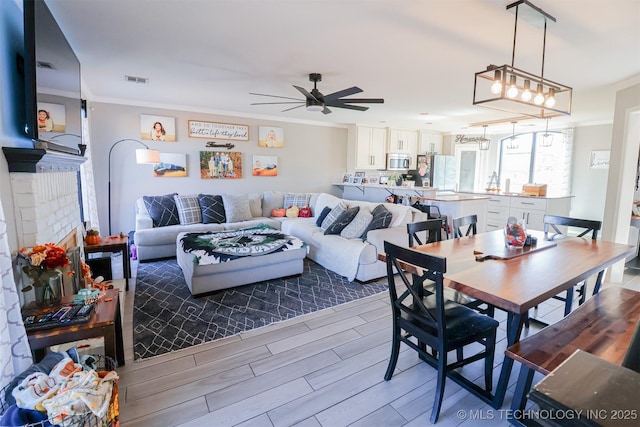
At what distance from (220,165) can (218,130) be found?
0.68 meters

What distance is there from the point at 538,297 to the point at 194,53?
→ 3456 mm

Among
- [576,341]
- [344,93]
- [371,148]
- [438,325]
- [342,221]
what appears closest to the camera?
[576,341]

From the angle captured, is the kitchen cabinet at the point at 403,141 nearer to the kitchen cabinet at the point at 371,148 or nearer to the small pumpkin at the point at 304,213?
the kitchen cabinet at the point at 371,148

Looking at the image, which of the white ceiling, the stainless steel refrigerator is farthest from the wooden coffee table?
the stainless steel refrigerator

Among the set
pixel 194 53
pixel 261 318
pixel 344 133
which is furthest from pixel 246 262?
pixel 344 133

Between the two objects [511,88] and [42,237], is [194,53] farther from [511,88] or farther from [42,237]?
[511,88]

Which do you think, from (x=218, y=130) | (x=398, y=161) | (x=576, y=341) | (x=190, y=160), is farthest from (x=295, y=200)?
(x=576, y=341)

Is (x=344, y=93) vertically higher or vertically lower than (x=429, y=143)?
lower

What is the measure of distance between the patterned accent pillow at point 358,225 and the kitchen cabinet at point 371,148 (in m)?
3.38

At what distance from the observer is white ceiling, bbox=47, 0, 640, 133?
222 cm

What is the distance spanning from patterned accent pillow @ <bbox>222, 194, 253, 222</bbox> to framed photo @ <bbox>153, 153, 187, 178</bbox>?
93 centimetres

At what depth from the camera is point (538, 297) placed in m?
1.47

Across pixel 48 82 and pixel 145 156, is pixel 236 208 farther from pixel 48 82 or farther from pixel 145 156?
pixel 48 82

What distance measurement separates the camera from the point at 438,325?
1.66 m
